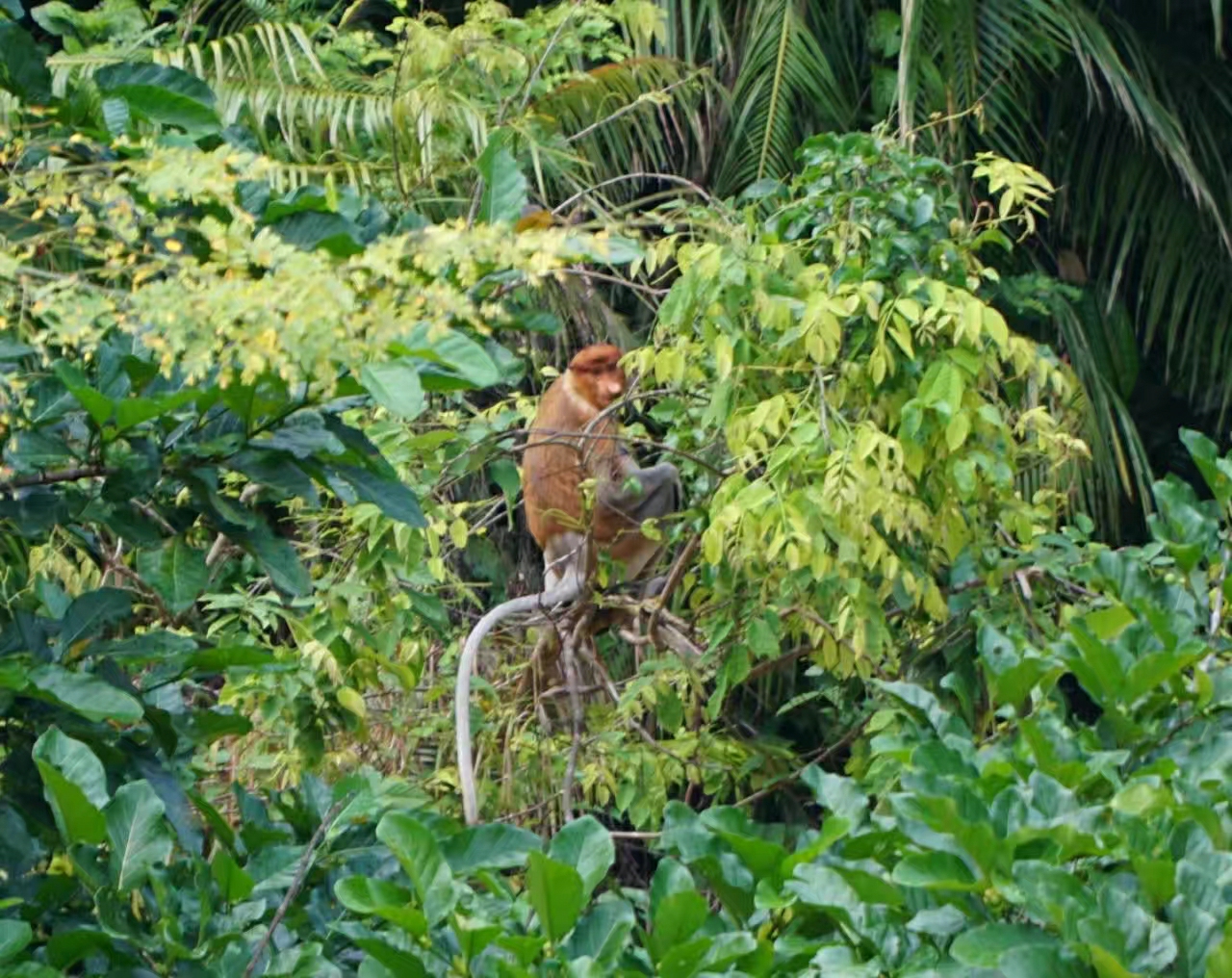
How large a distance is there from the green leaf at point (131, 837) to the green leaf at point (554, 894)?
0.49 m

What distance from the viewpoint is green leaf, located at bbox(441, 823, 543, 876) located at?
7.69 feet

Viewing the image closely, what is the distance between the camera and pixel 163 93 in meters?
2.52

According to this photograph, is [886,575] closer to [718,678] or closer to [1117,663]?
[718,678]

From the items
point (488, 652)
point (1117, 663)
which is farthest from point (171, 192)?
point (488, 652)

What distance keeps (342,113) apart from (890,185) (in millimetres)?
2772

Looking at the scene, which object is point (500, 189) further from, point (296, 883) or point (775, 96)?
point (775, 96)

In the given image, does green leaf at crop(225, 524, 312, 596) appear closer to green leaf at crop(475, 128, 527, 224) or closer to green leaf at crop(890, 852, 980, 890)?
green leaf at crop(475, 128, 527, 224)

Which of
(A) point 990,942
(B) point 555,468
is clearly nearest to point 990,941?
(A) point 990,942

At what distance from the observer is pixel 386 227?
2650 mm

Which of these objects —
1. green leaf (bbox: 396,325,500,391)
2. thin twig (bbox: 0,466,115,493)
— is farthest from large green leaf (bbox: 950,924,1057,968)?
thin twig (bbox: 0,466,115,493)

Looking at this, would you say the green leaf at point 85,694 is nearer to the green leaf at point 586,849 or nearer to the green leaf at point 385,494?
the green leaf at point 385,494

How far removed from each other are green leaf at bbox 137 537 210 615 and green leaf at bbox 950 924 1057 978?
108 centimetres

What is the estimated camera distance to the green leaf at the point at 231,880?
7.85 feet

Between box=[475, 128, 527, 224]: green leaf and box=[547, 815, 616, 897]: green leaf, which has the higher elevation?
box=[475, 128, 527, 224]: green leaf
